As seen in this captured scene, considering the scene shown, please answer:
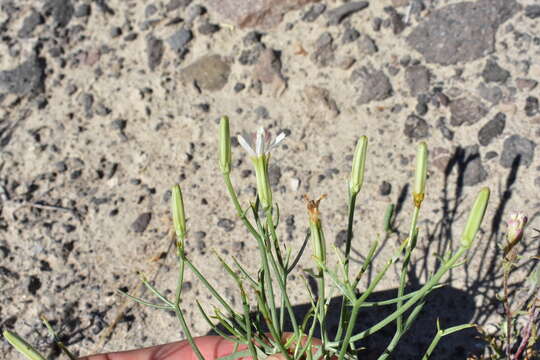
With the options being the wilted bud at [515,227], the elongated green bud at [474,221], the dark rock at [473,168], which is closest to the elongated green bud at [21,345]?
the elongated green bud at [474,221]

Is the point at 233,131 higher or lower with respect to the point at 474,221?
lower

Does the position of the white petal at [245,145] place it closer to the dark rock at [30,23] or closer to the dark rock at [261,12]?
the dark rock at [261,12]

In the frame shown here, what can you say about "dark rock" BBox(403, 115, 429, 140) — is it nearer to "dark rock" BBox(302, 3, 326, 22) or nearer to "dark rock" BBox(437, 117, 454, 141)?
"dark rock" BBox(437, 117, 454, 141)

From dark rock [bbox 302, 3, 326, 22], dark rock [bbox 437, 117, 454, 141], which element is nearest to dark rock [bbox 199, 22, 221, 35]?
dark rock [bbox 302, 3, 326, 22]

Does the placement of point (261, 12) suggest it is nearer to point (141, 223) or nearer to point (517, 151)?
point (141, 223)

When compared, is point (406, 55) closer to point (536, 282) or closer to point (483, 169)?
point (483, 169)

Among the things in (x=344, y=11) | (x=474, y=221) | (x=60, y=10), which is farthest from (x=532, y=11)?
(x=60, y=10)
